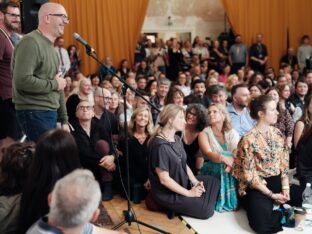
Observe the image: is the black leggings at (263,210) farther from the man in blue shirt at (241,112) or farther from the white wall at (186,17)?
the white wall at (186,17)

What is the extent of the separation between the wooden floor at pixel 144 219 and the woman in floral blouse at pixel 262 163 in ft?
1.67

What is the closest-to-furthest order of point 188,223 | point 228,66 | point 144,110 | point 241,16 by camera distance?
1. point 188,223
2. point 144,110
3. point 228,66
4. point 241,16

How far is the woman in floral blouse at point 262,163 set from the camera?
9.39 ft

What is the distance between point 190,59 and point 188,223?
17.8 feet

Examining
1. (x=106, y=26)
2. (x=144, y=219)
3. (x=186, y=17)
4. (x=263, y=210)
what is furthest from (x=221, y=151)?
(x=186, y=17)

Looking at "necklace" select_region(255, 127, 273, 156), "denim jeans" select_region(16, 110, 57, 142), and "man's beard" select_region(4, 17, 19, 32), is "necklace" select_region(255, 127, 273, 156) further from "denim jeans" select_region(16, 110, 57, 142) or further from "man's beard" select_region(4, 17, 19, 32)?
"man's beard" select_region(4, 17, 19, 32)

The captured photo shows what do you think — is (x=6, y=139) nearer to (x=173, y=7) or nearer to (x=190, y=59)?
(x=190, y=59)

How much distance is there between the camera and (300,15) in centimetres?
884

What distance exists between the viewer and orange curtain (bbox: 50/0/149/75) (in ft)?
23.3

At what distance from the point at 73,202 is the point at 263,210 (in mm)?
1813

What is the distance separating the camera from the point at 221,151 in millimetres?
3234

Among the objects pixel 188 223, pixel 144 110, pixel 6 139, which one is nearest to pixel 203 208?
pixel 188 223

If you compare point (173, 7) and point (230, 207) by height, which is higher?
point (173, 7)

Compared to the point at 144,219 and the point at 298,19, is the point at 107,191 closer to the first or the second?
the point at 144,219
